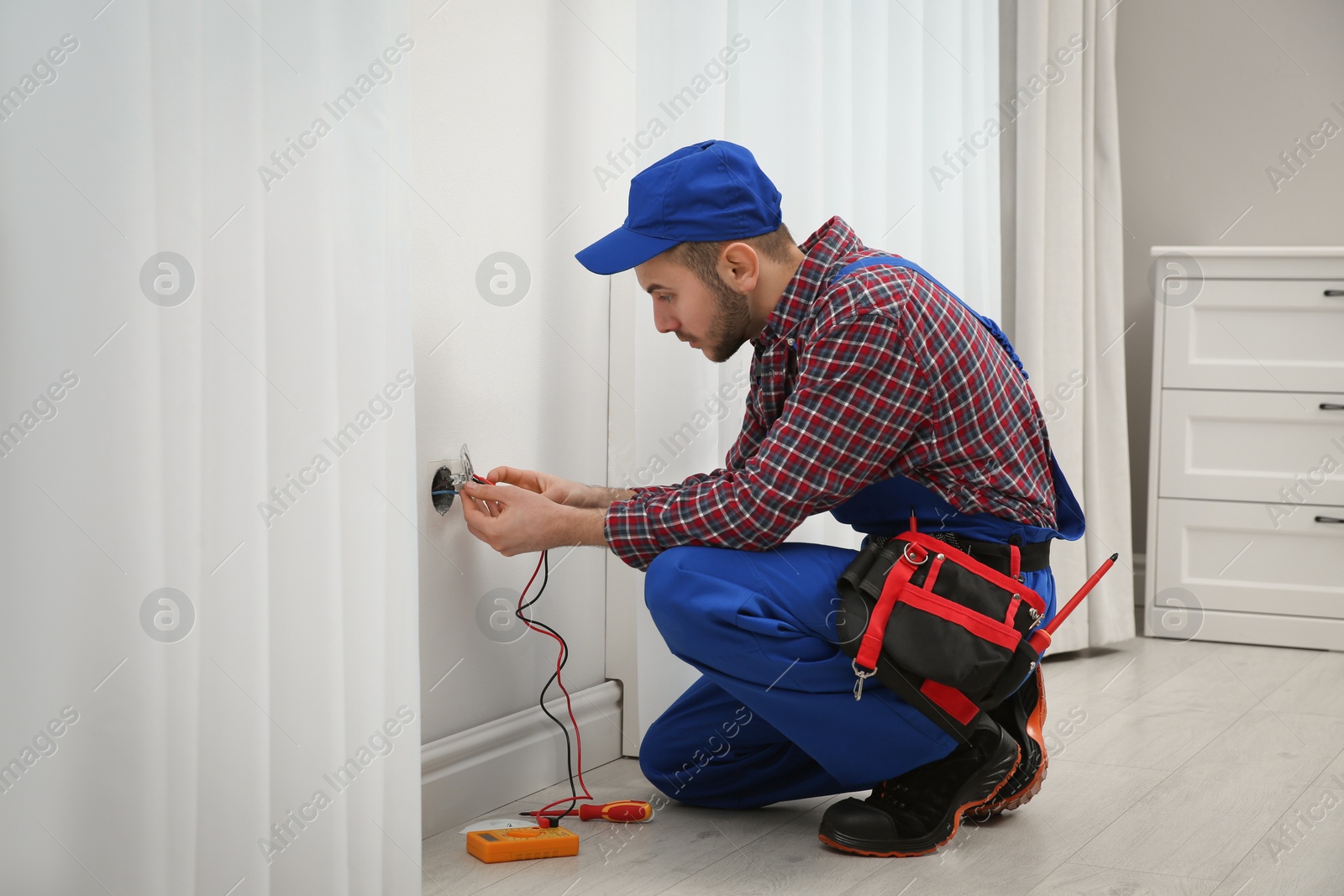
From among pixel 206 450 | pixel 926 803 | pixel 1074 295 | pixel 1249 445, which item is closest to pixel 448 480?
pixel 206 450

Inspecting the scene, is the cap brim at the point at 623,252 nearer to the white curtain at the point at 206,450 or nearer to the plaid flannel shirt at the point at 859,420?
the plaid flannel shirt at the point at 859,420

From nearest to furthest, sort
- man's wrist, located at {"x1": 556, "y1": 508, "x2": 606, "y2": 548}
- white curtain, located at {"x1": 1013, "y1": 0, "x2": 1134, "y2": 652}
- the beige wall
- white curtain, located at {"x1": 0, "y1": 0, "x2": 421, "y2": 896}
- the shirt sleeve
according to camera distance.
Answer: white curtain, located at {"x1": 0, "y1": 0, "x2": 421, "y2": 896} < the shirt sleeve < man's wrist, located at {"x1": 556, "y1": 508, "x2": 606, "y2": 548} < white curtain, located at {"x1": 1013, "y1": 0, "x2": 1134, "y2": 652} < the beige wall

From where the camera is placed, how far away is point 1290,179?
319 centimetres

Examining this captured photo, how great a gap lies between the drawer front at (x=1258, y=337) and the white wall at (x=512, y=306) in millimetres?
1638

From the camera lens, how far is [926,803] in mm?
1491

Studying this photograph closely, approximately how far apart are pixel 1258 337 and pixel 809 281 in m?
1.77

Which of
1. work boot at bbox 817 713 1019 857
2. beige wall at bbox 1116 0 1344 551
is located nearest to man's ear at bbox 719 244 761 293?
work boot at bbox 817 713 1019 857

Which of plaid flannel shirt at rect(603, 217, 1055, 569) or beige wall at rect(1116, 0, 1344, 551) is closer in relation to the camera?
plaid flannel shirt at rect(603, 217, 1055, 569)

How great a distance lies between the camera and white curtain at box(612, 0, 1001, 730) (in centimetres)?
174

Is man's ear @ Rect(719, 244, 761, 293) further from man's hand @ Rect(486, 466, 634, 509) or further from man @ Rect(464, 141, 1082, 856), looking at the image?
man's hand @ Rect(486, 466, 634, 509)

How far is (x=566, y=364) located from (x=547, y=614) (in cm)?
37

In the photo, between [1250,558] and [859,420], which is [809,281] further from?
[1250,558]

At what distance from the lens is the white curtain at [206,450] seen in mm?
893

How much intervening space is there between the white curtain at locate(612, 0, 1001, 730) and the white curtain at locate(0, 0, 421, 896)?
2.05 feet
